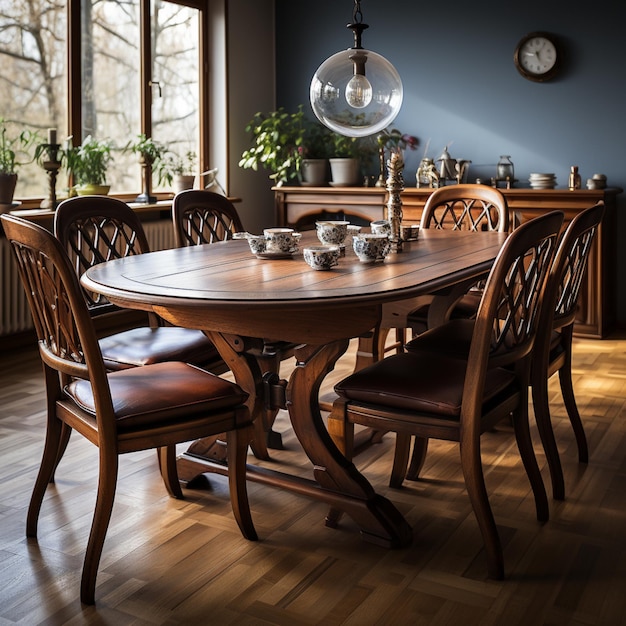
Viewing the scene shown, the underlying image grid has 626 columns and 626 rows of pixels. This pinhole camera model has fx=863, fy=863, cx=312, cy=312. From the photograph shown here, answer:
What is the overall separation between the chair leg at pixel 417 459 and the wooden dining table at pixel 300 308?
38cm

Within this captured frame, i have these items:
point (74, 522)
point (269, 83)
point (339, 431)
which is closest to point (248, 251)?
point (339, 431)

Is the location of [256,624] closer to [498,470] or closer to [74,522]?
[74,522]

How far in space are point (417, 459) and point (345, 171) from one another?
130 inches

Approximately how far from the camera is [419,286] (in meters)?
2.16

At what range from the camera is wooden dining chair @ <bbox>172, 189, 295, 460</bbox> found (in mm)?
2861

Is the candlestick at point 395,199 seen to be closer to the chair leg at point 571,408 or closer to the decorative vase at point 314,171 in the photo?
the chair leg at point 571,408

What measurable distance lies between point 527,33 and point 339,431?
12.9ft

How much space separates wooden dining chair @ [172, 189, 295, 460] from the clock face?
269cm

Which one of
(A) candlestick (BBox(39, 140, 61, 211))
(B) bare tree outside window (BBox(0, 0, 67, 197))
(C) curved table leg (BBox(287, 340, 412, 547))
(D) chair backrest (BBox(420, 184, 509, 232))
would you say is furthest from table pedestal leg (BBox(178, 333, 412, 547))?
(B) bare tree outside window (BBox(0, 0, 67, 197))

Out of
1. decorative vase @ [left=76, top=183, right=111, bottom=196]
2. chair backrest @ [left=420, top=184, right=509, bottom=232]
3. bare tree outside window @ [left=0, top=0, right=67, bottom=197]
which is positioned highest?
bare tree outside window @ [left=0, top=0, right=67, bottom=197]

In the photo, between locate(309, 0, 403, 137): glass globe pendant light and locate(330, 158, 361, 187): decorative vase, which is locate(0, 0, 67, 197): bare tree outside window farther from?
locate(309, 0, 403, 137): glass globe pendant light

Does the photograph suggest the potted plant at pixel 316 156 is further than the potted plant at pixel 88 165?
Yes

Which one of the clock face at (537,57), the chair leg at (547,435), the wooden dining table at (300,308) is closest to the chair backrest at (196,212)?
the wooden dining table at (300,308)

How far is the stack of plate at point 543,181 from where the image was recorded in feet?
16.9
